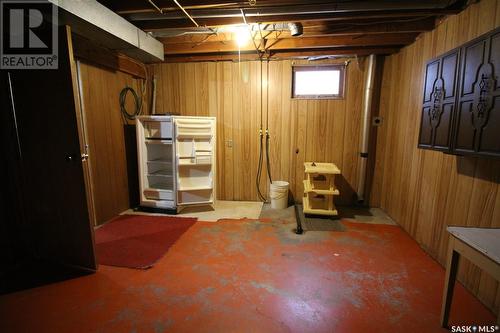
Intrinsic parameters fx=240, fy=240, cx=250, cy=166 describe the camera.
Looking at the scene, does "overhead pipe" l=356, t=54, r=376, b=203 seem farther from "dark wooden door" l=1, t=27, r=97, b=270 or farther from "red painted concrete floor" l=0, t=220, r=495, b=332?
"dark wooden door" l=1, t=27, r=97, b=270

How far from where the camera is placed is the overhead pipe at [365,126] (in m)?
3.45

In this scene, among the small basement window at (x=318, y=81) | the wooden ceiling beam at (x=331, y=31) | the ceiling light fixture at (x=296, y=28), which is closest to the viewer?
the wooden ceiling beam at (x=331, y=31)

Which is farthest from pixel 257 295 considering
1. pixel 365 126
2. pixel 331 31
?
pixel 331 31

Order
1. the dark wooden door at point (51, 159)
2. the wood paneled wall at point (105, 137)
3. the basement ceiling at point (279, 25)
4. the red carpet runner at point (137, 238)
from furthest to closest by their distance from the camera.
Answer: the wood paneled wall at point (105, 137) < the red carpet runner at point (137, 238) < the basement ceiling at point (279, 25) < the dark wooden door at point (51, 159)

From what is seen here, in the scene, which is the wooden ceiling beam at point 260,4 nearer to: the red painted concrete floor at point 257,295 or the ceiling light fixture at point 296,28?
the ceiling light fixture at point 296,28

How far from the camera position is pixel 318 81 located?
147 inches

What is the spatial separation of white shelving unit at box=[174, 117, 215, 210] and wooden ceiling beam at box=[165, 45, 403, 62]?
1.06m

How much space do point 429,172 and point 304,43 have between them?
7.17ft

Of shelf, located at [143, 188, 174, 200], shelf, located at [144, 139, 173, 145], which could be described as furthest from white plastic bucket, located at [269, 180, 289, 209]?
shelf, located at [144, 139, 173, 145]

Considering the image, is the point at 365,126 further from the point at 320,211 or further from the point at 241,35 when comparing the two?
the point at 241,35

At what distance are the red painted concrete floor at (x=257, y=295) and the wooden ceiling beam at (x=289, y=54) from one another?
8.41 feet

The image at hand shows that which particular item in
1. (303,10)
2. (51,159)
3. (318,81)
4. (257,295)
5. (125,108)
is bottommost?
(257,295)

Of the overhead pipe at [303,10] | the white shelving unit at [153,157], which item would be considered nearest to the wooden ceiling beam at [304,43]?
the overhead pipe at [303,10]

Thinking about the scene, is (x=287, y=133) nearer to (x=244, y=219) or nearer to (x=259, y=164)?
(x=259, y=164)
